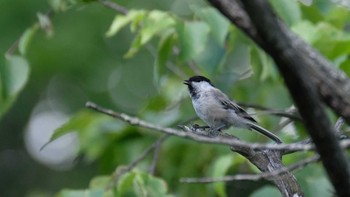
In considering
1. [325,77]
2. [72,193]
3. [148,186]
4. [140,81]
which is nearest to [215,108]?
[148,186]

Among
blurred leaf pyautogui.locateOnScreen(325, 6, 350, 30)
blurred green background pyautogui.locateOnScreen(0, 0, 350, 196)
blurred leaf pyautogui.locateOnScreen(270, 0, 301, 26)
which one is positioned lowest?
blurred green background pyautogui.locateOnScreen(0, 0, 350, 196)

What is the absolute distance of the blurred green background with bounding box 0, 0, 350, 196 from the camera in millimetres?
4230

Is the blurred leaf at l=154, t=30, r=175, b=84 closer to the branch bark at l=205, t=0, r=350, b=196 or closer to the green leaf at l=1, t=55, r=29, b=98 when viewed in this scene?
the green leaf at l=1, t=55, r=29, b=98

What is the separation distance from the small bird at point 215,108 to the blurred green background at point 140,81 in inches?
4.0

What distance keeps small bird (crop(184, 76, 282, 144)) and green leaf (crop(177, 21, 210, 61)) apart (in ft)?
0.72

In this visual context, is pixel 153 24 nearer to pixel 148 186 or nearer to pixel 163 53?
pixel 163 53

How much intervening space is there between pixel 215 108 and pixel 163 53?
1.16 ft

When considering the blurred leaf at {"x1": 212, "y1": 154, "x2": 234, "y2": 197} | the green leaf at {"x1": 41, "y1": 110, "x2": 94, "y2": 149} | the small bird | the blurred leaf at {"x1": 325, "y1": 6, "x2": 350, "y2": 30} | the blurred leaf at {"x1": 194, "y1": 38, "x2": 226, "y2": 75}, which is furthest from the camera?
the green leaf at {"x1": 41, "y1": 110, "x2": 94, "y2": 149}

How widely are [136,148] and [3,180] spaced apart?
5.73 m

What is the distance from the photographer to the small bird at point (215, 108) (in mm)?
4074

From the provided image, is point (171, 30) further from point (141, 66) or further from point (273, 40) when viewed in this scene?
point (141, 66)

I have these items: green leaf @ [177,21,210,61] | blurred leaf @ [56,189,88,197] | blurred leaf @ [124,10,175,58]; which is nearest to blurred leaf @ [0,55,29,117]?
blurred leaf @ [56,189,88,197]

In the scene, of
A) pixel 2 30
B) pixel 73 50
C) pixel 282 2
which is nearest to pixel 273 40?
pixel 282 2

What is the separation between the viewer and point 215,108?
4.31 m
